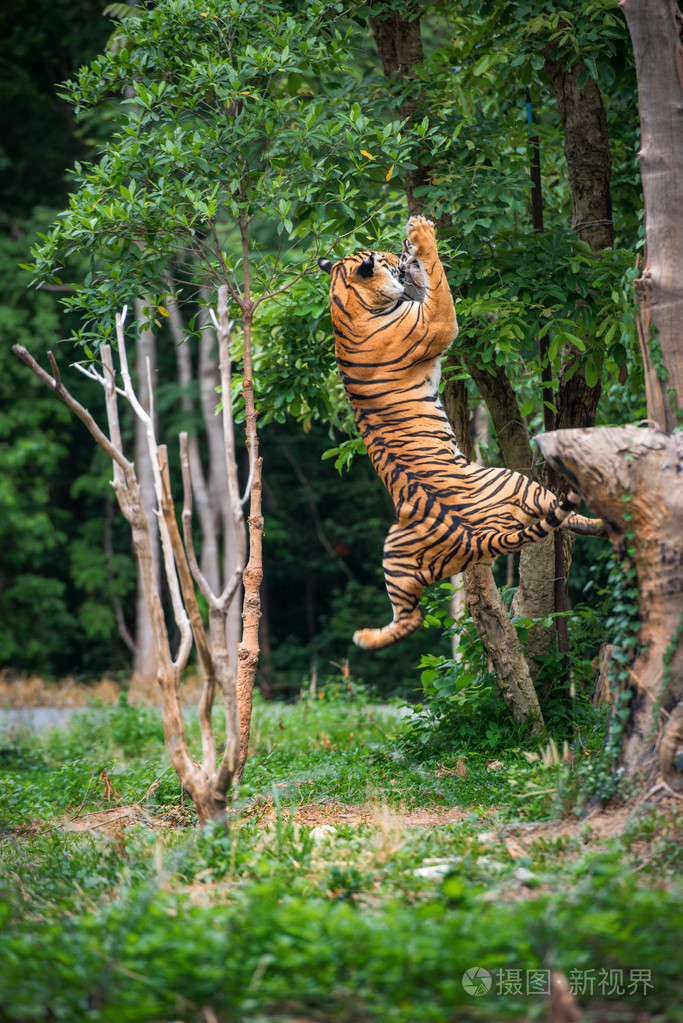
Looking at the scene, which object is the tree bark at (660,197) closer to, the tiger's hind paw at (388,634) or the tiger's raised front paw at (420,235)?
the tiger's raised front paw at (420,235)

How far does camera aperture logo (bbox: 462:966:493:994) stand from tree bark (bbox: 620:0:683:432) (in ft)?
9.43

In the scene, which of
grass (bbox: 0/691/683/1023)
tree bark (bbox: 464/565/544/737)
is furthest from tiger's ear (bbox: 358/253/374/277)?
grass (bbox: 0/691/683/1023)

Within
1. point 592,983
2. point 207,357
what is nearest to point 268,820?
point 592,983

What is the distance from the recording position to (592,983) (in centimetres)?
292

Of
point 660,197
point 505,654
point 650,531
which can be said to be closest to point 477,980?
point 650,531

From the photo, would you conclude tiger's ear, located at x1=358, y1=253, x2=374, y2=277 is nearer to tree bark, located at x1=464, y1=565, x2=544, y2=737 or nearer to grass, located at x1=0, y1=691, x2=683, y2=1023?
tree bark, located at x1=464, y1=565, x2=544, y2=737

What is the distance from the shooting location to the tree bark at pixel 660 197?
463cm

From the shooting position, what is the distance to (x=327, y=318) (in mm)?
6613

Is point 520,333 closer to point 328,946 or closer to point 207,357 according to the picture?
point 328,946

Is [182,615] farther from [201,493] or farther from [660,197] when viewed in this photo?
[201,493]

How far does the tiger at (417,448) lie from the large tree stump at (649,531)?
0.18 metres

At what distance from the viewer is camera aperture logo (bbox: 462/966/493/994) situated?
2862mm

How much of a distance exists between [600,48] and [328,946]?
5471mm

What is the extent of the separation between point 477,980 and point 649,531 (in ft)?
7.21
